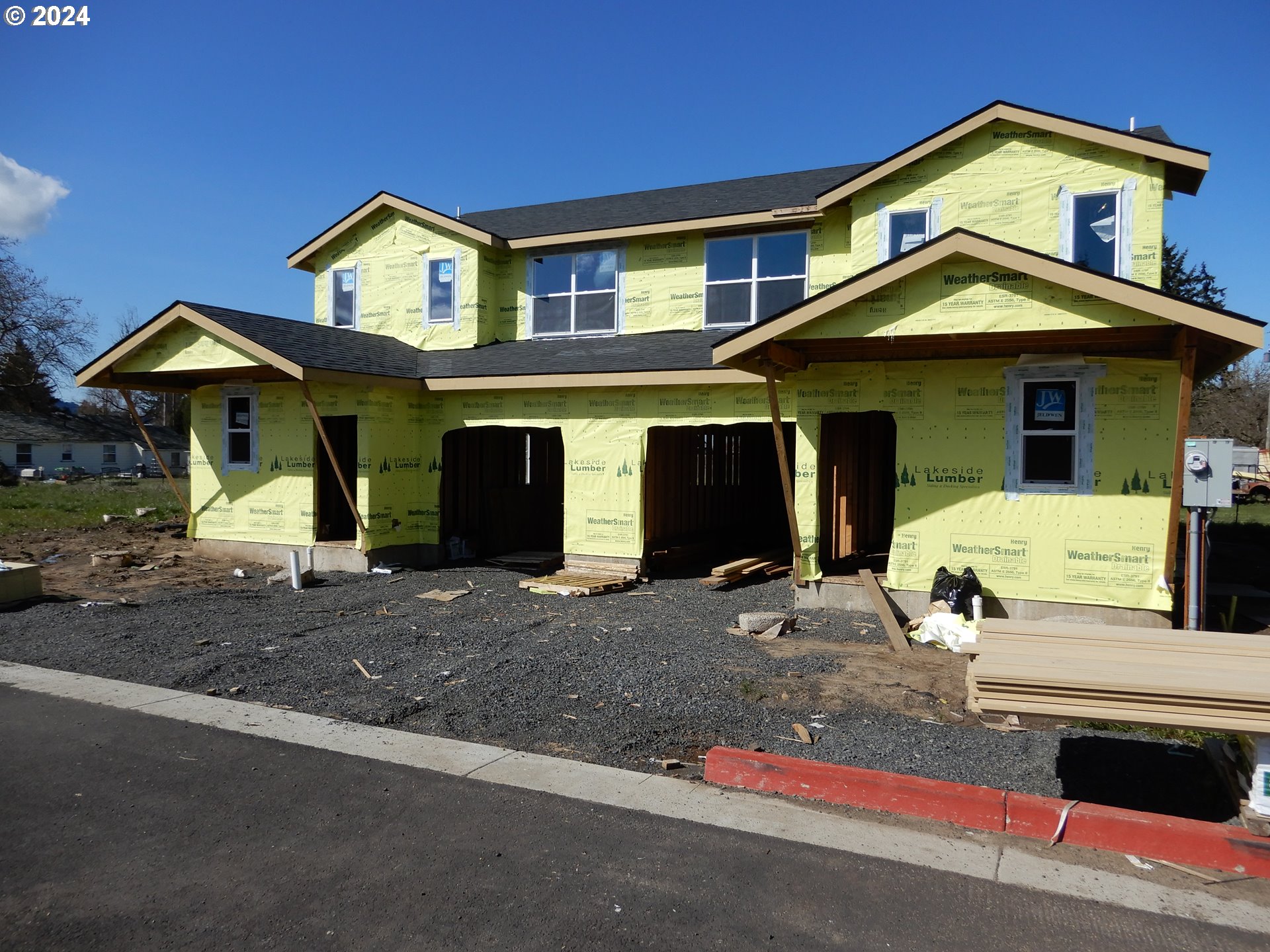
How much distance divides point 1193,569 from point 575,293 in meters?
10.9

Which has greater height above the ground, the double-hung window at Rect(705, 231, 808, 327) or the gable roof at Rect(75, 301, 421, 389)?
the double-hung window at Rect(705, 231, 808, 327)

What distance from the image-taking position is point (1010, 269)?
827 cm

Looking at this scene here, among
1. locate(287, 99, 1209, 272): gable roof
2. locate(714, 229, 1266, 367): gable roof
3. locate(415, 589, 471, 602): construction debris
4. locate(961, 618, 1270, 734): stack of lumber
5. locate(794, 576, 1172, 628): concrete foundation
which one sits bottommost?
locate(415, 589, 471, 602): construction debris

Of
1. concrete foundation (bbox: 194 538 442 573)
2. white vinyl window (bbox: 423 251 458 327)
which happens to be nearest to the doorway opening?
concrete foundation (bbox: 194 538 442 573)

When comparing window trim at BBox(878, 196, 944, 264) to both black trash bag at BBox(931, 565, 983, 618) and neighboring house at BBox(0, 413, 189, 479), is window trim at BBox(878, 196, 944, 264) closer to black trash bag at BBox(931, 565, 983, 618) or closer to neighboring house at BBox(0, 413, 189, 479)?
black trash bag at BBox(931, 565, 983, 618)

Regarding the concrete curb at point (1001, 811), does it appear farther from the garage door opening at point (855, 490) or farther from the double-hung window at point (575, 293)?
the double-hung window at point (575, 293)

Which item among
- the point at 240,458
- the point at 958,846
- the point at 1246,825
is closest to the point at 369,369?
the point at 240,458

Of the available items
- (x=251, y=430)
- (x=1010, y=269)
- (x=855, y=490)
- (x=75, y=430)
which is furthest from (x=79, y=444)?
(x=1010, y=269)

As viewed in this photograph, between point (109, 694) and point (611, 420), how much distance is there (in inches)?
322

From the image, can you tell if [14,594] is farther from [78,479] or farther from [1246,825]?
[78,479]

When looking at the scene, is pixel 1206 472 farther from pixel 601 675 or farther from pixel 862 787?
pixel 601 675

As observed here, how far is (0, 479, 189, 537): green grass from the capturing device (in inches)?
830

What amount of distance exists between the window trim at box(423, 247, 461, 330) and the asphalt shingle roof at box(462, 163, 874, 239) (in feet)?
3.60

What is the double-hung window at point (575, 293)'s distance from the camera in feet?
50.8
